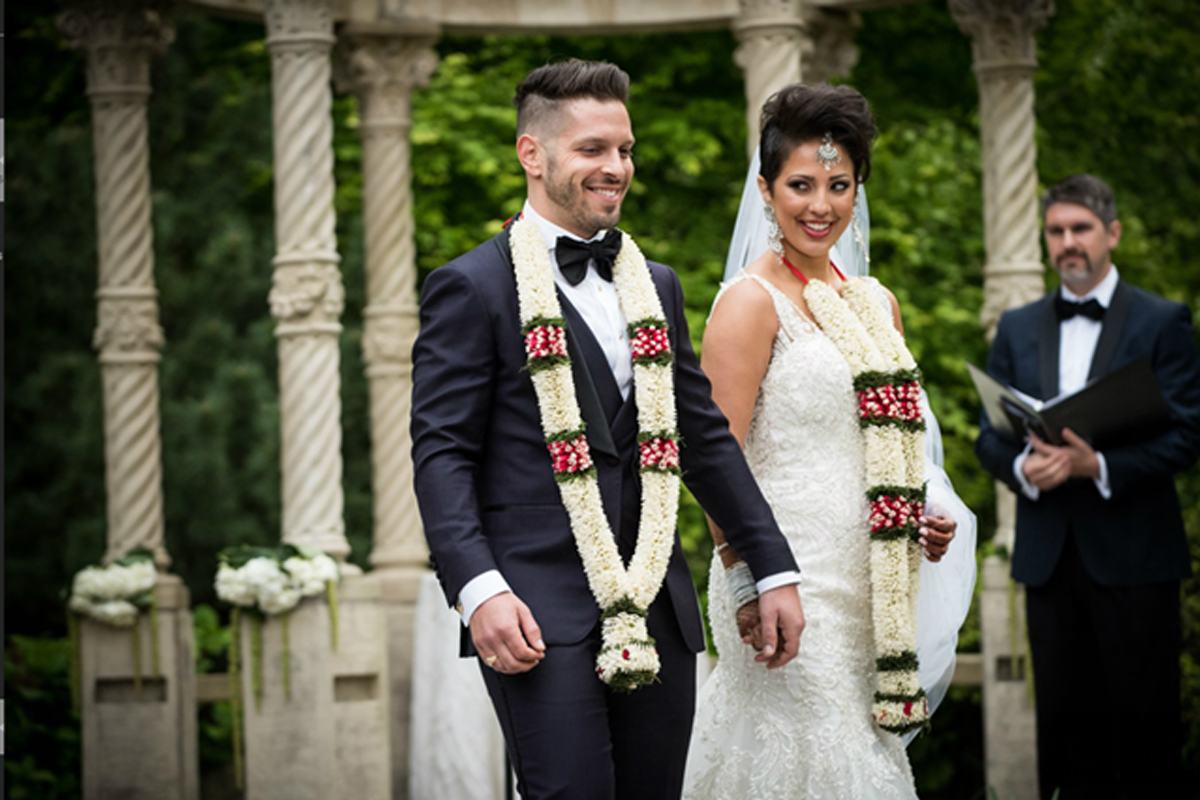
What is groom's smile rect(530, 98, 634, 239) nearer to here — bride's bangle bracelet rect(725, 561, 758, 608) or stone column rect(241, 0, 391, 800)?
bride's bangle bracelet rect(725, 561, 758, 608)

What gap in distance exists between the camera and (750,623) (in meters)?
4.20

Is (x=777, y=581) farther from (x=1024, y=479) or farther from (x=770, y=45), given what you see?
(x=770, y=45)

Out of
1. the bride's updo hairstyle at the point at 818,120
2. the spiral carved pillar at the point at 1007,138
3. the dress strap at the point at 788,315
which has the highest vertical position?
the spiral carved pillar at the point at 1007,138

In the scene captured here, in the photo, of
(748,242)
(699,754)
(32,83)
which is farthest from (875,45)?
(699,754)

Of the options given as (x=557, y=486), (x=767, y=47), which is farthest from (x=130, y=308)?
(x=557, y=486)

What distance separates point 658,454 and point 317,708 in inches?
198

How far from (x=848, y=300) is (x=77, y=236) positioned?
1128 cm

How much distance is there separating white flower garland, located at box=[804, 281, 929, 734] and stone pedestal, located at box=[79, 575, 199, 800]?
201 inches

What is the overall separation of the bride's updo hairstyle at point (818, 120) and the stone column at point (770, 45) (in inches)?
168

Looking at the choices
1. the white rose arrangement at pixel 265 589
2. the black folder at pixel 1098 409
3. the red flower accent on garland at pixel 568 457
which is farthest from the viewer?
the white rose arrangement at pixel 265 589

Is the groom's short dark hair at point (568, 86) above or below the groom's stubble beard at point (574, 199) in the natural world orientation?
above

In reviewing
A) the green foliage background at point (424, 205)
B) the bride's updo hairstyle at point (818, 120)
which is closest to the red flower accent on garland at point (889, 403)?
the bride's updo hairstyle at point (818, 120)

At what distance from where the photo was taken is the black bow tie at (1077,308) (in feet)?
21.5

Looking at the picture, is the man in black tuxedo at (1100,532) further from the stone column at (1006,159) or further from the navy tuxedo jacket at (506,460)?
the navy tuxedo jacket at (506,460)
